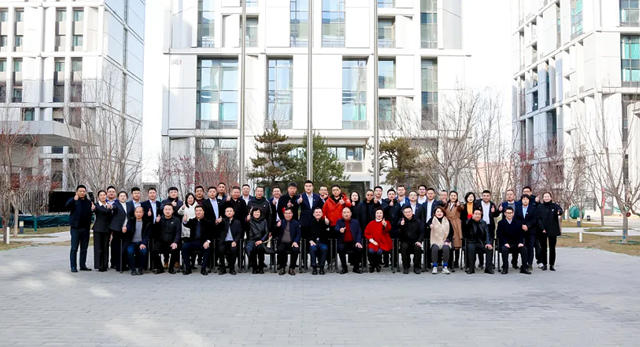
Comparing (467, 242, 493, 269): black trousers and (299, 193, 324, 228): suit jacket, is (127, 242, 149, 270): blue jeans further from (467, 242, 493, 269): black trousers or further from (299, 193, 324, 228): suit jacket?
(467, 242, 493, 269): black trousers

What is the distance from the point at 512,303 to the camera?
8.66 metres

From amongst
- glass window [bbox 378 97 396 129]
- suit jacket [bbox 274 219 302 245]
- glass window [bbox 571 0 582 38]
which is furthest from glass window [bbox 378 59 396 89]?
suit jacket [bbox 274 219 302 245]

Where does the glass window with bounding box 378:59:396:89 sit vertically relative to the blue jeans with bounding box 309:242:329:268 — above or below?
above

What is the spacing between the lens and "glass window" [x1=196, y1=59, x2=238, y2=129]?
4171cm

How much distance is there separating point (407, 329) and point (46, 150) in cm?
5344

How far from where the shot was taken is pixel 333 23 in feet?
140

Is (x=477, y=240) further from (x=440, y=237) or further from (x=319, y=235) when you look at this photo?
(x=319, y=235)

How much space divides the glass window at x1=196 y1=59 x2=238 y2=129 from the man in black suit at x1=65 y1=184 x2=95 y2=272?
2886 cm

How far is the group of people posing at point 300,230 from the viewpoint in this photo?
40.7 feet

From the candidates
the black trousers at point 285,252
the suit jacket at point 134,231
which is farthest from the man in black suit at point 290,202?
the suit jacket at point 134,231

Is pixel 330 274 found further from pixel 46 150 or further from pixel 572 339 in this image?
pixel 46 150

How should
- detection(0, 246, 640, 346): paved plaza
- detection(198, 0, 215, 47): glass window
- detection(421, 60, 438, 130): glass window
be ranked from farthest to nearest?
detection(421, 60, 438, 130): glass window
detection(198, 0, 215, 47): glass window
detection(0, 246, 640, 346): paved plaza

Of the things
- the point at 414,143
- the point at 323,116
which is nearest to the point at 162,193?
the point at 323,116

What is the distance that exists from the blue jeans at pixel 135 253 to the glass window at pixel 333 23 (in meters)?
32.1
